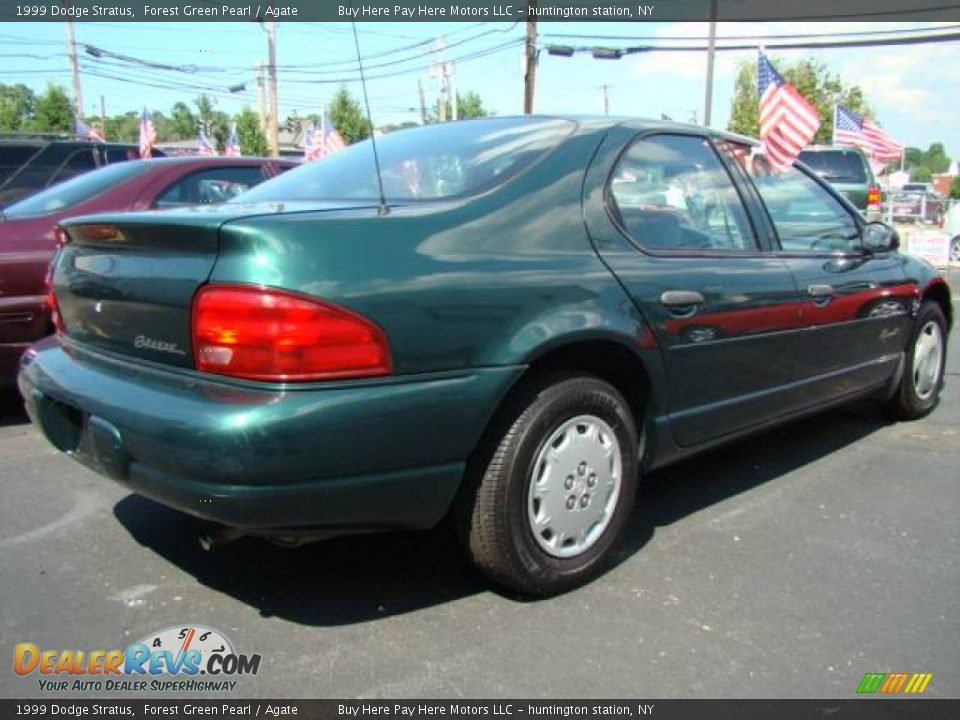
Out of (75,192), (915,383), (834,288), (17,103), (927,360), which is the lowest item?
(915,383)

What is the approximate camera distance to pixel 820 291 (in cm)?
377

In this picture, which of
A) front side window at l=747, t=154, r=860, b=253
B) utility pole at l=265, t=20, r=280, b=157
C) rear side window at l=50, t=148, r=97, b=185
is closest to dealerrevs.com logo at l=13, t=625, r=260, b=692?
front side window at l=747, t=154, r=860, b=253

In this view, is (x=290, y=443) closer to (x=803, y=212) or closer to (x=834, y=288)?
(x=834, y=288)

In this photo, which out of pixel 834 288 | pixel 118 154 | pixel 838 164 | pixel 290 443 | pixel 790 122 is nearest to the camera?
pixel 290 443

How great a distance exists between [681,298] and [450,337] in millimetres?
1054

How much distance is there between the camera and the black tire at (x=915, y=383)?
480 centimetres

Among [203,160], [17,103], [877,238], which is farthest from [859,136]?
[17,103]

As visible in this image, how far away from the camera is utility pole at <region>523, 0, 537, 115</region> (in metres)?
24.6

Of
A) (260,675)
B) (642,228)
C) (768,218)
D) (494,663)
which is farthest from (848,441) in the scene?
(260,675)

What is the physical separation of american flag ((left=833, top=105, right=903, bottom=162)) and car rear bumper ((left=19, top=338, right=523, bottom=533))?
721 inches

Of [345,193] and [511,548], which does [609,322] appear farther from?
[345,193]

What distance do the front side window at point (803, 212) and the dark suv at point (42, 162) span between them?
607cm

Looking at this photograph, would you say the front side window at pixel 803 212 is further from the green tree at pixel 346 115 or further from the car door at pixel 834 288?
the green tree at pixel 346 115
